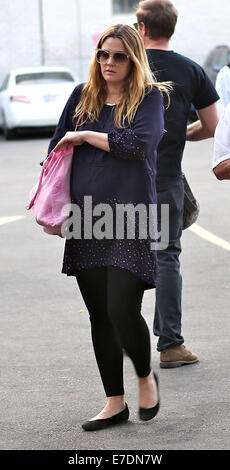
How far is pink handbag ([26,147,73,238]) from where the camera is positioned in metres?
4.78

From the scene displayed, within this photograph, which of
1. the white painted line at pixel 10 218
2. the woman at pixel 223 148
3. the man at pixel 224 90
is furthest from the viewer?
the white painted line at pixel 10 218

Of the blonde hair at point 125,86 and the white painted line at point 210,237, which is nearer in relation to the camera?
the blonde hair at point 125,86

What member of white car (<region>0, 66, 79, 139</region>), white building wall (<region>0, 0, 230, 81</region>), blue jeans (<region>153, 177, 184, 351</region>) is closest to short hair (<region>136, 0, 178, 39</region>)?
blue jeans (<region>153, 177, 184, 351</region>)

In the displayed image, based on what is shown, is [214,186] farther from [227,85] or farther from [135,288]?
[135,288]

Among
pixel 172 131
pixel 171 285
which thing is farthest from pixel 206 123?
pixel 171 285

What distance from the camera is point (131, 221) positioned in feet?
15.5

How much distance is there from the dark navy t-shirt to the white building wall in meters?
27.2

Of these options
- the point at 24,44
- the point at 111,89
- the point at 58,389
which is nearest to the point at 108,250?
the point at 111,89

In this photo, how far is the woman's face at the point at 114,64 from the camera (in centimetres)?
474

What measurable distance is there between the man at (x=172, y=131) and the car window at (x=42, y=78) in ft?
56.3

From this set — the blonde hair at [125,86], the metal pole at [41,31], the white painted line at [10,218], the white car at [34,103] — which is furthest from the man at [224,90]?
the metal pole at [41,31]

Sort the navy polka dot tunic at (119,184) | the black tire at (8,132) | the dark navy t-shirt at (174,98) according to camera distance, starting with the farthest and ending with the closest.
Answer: the black tire at (8,132)
the dark navy t-shirt at (174,98)
the navy polka dot tunic at (119,184)

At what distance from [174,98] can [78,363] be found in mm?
1569

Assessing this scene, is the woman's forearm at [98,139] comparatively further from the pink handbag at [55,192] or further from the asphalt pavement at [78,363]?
the asphalt pavement at [78,363]
